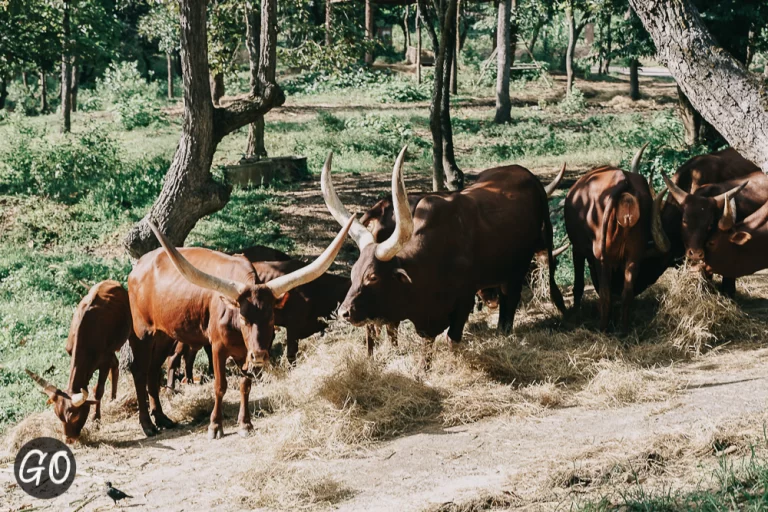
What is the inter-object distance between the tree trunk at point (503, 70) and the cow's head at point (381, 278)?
17039 millimetres

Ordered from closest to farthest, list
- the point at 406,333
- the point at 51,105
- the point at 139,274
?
the point at 139,274 → the point at 406,333 → the point at 51,105

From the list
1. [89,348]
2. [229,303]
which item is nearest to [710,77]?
[229,303]

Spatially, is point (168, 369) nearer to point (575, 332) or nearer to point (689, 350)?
point (575, 332)

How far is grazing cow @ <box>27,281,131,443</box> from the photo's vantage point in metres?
7.88

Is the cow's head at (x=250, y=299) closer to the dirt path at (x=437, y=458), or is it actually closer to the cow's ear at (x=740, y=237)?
the dirt path at (x=437, y=458)

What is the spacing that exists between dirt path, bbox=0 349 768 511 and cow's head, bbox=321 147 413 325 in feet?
4.49

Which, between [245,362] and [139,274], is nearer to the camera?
[245,362]

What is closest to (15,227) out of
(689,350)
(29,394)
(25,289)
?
(25,289)

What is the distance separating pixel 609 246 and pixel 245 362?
383cm

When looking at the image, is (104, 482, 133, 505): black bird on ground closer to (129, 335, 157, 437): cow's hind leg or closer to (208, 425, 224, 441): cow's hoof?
(208, 425, 224, 441): cow's hoof

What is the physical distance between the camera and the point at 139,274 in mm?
8648

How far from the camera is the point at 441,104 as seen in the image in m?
13.0

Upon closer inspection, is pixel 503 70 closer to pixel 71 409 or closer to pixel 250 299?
pixel 250 299

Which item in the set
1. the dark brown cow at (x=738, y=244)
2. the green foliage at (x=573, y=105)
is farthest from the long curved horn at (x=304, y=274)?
the green foliage at (x=573, y=105)
